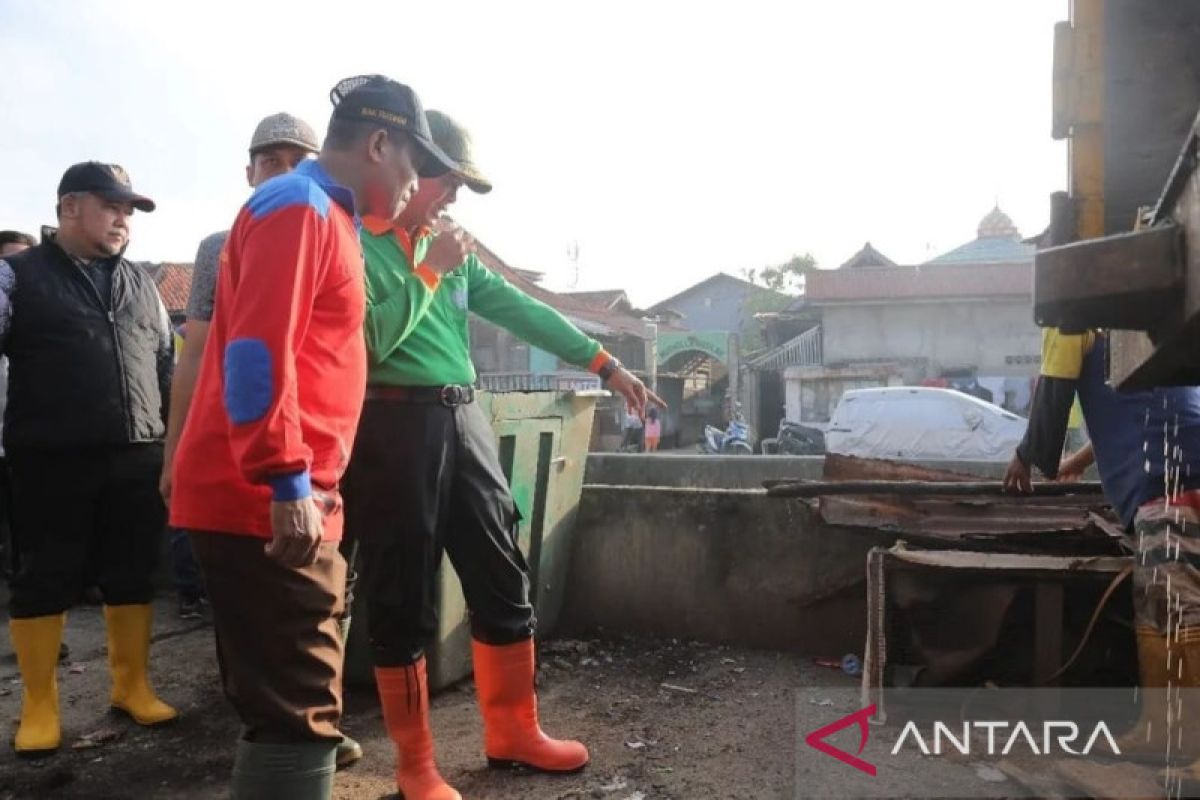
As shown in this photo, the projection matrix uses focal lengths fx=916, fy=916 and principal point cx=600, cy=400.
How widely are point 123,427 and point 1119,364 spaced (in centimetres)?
327

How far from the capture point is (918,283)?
25156mm

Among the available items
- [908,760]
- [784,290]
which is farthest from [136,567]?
[784,290]

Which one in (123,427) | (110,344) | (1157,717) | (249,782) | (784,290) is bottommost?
(1157,717)

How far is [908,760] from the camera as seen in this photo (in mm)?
2924

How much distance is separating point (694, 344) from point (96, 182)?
30.3 m

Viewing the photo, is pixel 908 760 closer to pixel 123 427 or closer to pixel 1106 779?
pixel 1106 779

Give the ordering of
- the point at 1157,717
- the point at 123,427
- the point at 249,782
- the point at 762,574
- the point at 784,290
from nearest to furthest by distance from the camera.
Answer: the point at 249,782
the point at 1157,717
the point at 123,427
the point at 762,574
the point at 784,290

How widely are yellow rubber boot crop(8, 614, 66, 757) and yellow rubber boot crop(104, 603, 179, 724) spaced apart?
0.71 ft

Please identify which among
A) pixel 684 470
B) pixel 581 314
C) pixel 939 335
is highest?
pixel 581 314

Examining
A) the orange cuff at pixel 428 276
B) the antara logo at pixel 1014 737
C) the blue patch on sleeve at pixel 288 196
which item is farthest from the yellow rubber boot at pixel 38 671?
the antara logo at pixel 1014 737

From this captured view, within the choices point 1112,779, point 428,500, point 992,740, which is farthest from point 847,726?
point 428,500

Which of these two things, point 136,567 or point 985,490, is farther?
point 985,490

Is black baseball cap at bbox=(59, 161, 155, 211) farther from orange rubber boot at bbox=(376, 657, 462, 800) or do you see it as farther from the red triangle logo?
the red triangle logo

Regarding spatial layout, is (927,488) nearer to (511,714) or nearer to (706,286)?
(511,714)
